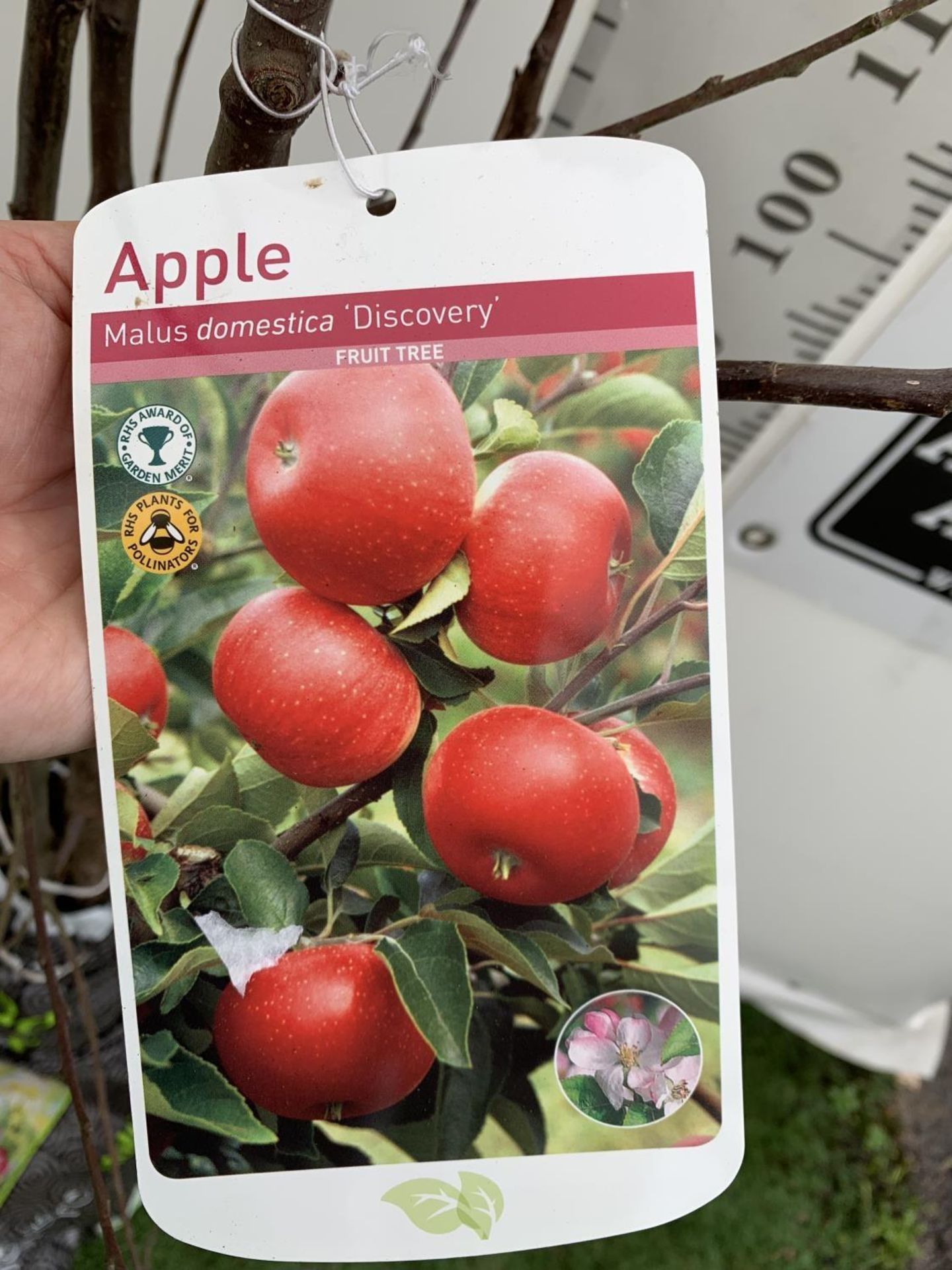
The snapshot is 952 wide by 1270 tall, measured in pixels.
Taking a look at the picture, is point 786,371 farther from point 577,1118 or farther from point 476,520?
point 577,1118

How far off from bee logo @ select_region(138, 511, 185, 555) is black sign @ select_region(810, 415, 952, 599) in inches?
22.0

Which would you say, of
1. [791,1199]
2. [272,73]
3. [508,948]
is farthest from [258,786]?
[791,1199]

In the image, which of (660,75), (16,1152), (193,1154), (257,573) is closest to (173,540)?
(257,573)

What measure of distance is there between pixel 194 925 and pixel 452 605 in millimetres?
189

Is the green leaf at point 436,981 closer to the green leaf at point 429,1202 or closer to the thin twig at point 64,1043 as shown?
the green leaf at point 429,1202

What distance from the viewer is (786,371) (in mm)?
491

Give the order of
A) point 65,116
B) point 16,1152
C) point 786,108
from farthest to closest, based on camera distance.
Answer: point 16,1152 < point 786,108 < point 65,116

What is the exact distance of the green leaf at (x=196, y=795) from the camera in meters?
0.48

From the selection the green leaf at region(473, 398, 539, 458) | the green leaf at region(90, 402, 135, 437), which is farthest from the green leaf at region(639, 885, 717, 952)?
the green leaf at region(90, 402, 135, 437)

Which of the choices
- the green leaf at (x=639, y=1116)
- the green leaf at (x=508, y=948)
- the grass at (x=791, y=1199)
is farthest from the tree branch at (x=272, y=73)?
the grass at (x=791, y=1199)

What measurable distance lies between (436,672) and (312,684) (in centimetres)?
6

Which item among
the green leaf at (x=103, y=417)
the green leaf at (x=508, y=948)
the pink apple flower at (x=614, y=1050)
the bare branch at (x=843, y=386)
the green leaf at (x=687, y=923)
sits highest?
the bare branch at (x=843, y=386)

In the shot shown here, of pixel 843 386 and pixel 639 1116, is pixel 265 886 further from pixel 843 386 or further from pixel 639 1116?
pixel 843 386

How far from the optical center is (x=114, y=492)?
1.56 feet
